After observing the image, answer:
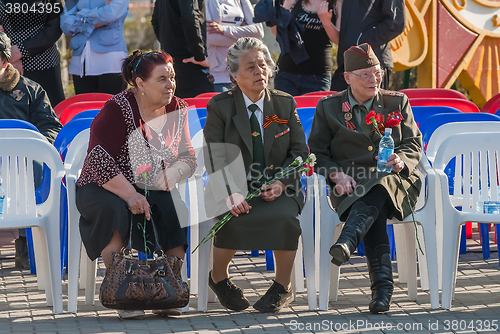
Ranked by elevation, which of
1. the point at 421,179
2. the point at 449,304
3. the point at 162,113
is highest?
the point at 162,113

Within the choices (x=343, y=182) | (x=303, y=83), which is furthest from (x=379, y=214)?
(x=303, y=83)

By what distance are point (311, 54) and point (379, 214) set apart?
287 cm

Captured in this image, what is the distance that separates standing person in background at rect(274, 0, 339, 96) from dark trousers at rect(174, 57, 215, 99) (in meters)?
0.72

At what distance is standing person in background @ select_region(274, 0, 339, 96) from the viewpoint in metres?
6.77

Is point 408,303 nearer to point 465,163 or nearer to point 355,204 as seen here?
point 355,204

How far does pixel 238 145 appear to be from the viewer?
175 inches

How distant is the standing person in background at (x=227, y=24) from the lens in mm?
7156

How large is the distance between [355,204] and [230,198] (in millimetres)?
721

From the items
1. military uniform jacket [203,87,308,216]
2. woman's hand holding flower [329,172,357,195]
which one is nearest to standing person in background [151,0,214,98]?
military uniform jacket [203,87,308,216]

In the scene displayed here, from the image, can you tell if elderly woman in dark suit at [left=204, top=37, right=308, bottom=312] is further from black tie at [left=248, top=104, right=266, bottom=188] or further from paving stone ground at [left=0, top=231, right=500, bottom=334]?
paving stone ground at [left=0, top=231, right=500, bottom=334]

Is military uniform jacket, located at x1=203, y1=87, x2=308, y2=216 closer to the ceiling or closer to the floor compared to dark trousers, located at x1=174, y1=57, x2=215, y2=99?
closer to the ceiling

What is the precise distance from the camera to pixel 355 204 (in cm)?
427

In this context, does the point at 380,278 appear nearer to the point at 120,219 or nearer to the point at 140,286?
the point at 140,286

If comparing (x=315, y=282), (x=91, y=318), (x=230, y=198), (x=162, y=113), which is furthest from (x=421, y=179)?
(x=91, y=318)
